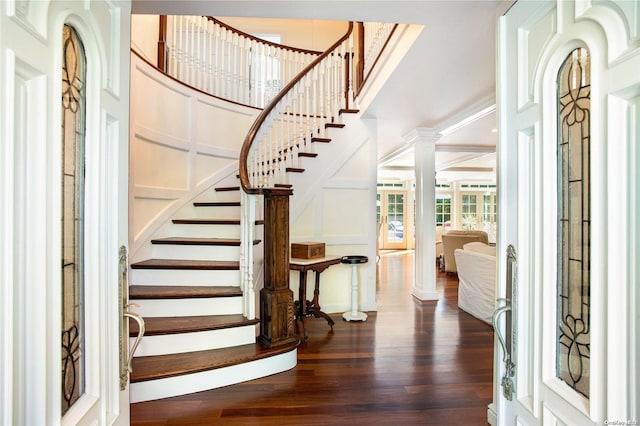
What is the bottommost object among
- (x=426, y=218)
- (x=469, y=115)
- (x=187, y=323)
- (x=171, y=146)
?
(x=187, y=323)

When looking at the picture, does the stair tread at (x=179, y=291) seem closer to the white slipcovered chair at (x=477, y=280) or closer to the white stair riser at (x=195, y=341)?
the white stair riser at (x=195, y=341)

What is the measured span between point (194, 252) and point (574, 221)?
2.88m

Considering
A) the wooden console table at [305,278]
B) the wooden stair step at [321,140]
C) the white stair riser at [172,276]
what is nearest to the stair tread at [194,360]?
the white stair riser at [172,276]

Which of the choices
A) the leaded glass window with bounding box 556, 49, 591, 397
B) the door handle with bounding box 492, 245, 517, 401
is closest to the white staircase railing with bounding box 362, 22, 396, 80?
the leaded glass window with bounding box 556, 49, 591, 397

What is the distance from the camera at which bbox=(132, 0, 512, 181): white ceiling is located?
1.87 m

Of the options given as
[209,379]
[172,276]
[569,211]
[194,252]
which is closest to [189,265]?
[172,276]

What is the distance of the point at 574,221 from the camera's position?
3.84ft

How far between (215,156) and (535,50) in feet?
11.6

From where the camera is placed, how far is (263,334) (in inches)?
101

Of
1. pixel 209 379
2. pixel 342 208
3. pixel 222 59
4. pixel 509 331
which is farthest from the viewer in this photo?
pixel 222 59

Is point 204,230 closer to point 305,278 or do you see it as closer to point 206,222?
point 206,222

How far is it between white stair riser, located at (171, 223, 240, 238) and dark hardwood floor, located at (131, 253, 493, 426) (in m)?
1.28

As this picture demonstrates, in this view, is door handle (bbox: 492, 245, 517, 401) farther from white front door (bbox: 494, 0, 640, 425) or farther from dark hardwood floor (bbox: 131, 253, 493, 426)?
dark hardwood floor (bbox: 131, 253, 493, 426)

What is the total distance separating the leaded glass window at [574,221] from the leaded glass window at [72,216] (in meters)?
1.54
